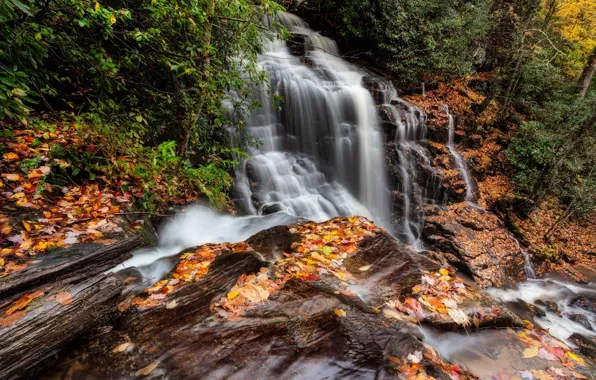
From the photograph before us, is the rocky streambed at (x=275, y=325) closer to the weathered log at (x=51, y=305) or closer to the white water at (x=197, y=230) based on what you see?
the weathered log at (x=51, y=305)

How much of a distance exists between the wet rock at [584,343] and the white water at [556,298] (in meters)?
0.12

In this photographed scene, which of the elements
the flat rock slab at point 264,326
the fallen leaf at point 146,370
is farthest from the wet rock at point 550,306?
the fallen leaf at point 146,370

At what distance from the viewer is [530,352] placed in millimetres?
2811

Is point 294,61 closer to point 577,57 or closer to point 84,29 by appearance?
point 84,29

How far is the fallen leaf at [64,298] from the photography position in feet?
6.43

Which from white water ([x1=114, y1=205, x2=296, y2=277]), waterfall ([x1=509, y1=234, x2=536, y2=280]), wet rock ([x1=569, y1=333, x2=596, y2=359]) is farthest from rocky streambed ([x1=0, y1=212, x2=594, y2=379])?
waterfall ([x1=509, y1=234, x2=536, y2=280])

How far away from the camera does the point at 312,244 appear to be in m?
4.25

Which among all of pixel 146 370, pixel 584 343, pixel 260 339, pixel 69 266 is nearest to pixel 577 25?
pixel 584 343

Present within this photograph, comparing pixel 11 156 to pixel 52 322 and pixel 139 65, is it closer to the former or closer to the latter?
pixel 139 65

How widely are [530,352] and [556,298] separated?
697 centimetres

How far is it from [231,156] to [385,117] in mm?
6304

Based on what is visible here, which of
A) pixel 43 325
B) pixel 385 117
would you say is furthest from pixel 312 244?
pixel 385 117

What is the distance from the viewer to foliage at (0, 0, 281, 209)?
3244 millimetres

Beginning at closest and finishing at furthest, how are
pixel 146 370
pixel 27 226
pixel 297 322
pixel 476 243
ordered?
1. pixel 146 370
2. pixel 297 322
3. pixel 27 226
4. pixel 476 243
